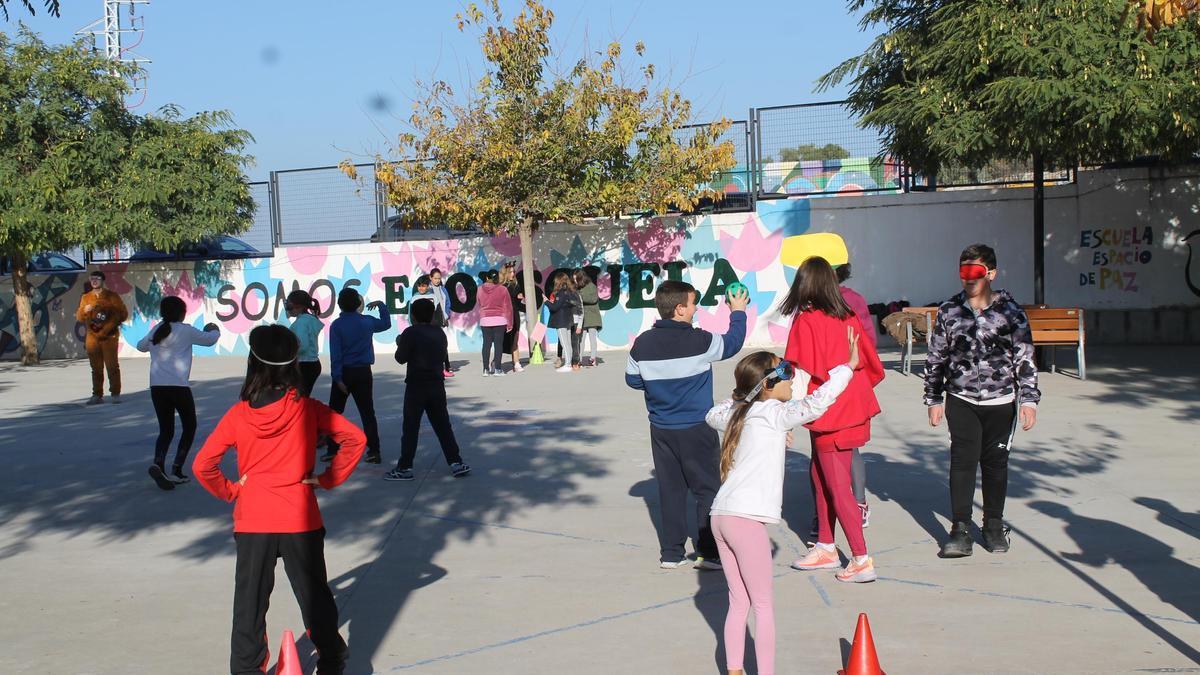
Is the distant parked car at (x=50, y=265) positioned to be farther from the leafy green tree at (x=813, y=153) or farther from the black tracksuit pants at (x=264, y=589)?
the black tracksuit pants at (x=264, y=589)

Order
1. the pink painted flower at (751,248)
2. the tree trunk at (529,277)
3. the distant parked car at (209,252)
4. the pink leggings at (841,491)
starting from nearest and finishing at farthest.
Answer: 1. the pink leggings at (841,491)
2. the tree trunk at (529,277)
3. the pink painted flower at (751,248)
4. the distant parked car at (209,252)

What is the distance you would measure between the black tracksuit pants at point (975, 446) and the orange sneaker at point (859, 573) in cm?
73

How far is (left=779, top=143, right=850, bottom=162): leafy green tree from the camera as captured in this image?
1965 cm

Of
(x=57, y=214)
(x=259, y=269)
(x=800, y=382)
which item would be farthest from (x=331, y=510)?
(x=259, y=269)

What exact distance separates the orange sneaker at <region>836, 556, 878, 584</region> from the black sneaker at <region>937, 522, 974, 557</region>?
590mm

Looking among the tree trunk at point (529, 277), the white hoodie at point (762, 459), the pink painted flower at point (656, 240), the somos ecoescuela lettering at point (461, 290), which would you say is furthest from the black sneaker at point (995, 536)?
Result: the pink painted flower at point (656, 240)

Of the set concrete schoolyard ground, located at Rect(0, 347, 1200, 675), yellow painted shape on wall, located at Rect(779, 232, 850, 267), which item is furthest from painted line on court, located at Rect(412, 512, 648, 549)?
yellow painted shape on wall, located at Rect(779, 232, 850, 267)

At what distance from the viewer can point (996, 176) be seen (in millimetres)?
19281

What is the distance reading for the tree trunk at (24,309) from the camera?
67.5 feet

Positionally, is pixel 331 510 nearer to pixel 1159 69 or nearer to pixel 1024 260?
pixel 1159 69

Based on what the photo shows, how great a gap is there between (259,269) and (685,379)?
1777 cm

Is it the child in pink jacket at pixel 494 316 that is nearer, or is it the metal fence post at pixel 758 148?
the child in pink jacket at pixel 494 316

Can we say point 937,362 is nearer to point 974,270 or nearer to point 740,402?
point 974,270

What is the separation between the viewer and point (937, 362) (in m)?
6.24
